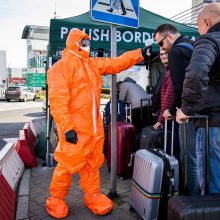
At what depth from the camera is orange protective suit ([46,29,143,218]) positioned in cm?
324

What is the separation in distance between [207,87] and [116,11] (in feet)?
6.06

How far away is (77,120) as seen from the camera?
333 cm

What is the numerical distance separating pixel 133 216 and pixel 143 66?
573cm

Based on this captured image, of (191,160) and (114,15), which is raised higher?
(114,15)

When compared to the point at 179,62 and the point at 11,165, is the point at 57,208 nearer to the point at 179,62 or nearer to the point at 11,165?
the point at 11,165

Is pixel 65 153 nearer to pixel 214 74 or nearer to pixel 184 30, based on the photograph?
pixel 214 74

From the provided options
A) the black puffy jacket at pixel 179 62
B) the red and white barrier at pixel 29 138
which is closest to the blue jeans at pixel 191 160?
the black puffy jacket at pixel 179 62

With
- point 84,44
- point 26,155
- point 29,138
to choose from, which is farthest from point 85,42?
point 29,138

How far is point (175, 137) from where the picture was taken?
3.85 meters

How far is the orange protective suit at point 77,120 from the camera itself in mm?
3240

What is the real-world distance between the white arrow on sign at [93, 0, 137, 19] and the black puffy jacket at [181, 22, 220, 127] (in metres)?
1.59

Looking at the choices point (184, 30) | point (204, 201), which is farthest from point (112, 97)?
point (184, 30)

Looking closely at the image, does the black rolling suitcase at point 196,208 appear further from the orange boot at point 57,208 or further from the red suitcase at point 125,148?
the red suitcase at point 125,148

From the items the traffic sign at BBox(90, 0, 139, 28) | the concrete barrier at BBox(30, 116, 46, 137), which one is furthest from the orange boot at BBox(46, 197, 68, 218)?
the concrete barrier at BBox(30, 116, 46, 137)
